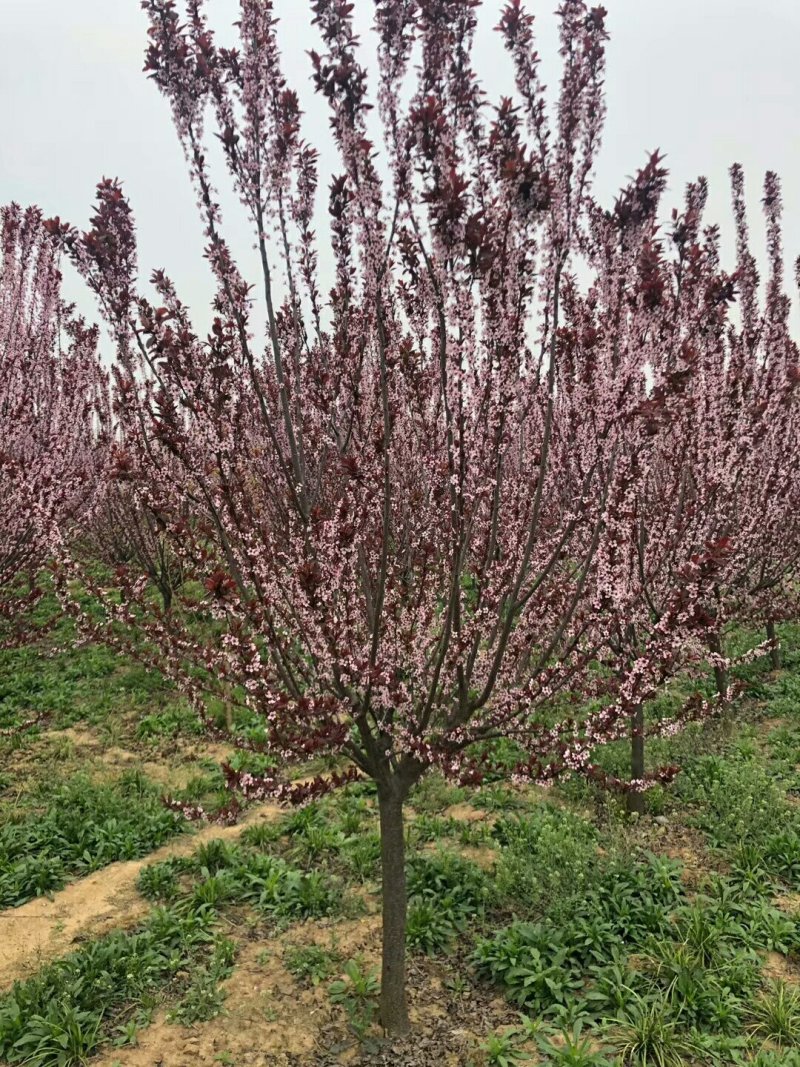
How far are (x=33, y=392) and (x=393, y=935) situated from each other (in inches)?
312

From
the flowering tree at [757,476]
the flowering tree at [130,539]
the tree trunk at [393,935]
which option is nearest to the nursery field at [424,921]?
the tree trunk at [393,935]

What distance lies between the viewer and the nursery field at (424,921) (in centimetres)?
380

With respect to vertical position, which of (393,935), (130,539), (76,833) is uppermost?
(130,539)

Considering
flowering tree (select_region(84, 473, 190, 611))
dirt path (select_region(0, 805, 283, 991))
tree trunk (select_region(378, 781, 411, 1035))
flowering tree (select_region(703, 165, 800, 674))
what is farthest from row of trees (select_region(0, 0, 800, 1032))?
flowering tree (select_region(84, 473, 190, 611))

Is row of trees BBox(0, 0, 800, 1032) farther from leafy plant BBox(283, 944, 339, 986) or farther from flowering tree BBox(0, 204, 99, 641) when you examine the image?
flowering tree BBox(0, 204, 99, 641)

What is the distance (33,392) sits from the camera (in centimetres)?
870

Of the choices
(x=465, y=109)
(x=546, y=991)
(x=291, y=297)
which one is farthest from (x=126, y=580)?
(x=546, y=991)

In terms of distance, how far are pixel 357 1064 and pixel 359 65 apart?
5003mm

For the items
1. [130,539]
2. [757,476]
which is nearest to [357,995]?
[757,476]

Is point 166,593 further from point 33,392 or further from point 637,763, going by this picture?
point 637,763

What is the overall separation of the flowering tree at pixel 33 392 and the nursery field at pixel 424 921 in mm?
2484

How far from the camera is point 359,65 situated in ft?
9.70

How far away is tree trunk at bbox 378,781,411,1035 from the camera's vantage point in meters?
3.84

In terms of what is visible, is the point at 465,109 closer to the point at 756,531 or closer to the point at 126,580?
the point at 126,580
